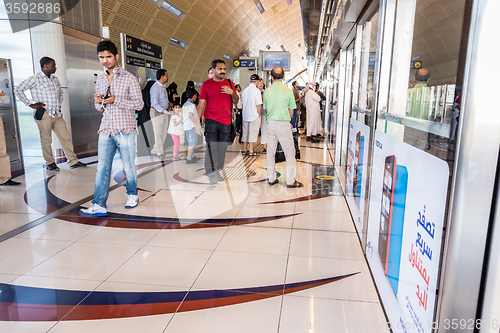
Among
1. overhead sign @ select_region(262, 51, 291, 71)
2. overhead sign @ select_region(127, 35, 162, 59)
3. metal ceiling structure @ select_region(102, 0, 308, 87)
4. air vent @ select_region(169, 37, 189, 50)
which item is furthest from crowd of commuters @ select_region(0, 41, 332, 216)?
overhead sign @ select_region(262, 51, 291, 71)

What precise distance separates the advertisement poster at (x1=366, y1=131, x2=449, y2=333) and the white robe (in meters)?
7.27

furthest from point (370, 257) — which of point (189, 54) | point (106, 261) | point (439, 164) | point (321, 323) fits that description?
point (189, 54)

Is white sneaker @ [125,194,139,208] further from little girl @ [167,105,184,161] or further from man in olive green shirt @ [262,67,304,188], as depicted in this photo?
little girl @ [167,105,184,161]

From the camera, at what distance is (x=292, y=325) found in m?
1.99

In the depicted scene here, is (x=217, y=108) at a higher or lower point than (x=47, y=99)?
lower

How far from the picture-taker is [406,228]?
1.71 meters

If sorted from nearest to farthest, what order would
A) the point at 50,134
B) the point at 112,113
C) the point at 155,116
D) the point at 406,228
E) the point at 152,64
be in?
1. the point at 406,228
2. the point at 112,113
3. the point at 50,134
4. the point at 155,116
5. the point at 152,64

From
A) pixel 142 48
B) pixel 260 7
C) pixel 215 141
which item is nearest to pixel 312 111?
pixel 142 48

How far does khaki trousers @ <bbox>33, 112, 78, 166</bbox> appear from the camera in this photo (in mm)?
5992

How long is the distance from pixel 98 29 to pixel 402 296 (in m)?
9.74

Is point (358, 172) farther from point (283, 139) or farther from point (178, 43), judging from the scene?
point (178, 43)

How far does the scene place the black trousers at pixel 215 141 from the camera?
507 cm

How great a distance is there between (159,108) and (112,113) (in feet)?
12.0

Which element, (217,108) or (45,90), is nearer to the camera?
(217,108)
